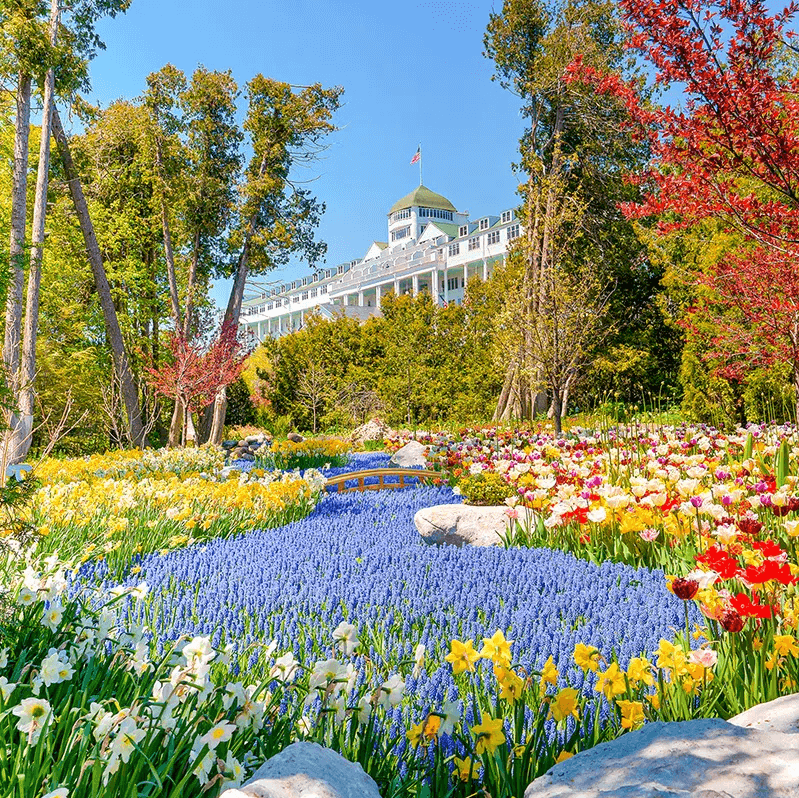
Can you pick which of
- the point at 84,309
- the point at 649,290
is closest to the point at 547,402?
the point at 649,290

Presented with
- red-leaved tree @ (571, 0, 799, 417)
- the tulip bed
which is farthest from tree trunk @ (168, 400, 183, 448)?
red-leaved tree @ (571, 0, 799, 417)

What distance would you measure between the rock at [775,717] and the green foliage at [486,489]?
3873 mm

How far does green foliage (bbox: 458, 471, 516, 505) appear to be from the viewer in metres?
5.57

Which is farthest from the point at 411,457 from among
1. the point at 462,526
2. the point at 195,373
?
the point at 195,373

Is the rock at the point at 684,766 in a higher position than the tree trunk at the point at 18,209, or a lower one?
lower

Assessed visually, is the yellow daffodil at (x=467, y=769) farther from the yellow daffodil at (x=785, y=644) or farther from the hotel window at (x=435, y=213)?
the hotel window at (x=435, y=213)

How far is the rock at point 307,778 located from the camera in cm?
124

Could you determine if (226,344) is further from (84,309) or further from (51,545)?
(51,545)

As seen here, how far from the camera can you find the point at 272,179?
18.1 m

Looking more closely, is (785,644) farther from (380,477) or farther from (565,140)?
(565,140)

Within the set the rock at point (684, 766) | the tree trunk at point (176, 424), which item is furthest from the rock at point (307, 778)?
the tree trunk at point (176, 424)

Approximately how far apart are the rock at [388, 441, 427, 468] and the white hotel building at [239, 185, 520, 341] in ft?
90.2

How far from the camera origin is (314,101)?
18328 mm

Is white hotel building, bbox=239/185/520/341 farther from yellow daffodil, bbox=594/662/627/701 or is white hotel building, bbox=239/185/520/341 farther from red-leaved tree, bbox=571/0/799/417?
yellow daffodil, bbox=594/662/627/701
